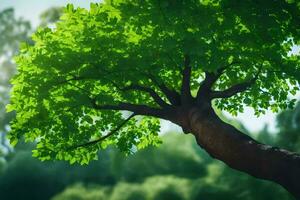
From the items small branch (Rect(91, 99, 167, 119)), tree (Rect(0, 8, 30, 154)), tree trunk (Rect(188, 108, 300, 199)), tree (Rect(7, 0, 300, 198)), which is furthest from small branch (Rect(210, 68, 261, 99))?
A: tree (Rect(0, 8, 30, 154))

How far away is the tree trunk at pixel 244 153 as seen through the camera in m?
7.47

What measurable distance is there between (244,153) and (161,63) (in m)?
2.97

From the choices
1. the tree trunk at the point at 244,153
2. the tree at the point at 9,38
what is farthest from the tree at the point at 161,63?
the tree at the point at 9,38

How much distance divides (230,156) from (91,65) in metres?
3.96

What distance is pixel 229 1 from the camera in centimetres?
894

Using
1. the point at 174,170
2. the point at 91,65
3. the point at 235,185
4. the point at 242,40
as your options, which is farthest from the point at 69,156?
the point at 174,170

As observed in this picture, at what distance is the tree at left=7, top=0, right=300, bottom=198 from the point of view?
28.5 feet

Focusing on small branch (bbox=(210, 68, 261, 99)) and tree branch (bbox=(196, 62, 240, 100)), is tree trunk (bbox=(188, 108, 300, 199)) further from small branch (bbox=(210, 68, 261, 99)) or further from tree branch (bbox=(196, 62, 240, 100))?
small branch (bbox=(210, 68, 261, 99))

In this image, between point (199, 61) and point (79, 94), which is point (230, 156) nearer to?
point (199, 61)

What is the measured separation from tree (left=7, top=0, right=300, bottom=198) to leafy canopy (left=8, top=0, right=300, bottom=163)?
0.08 ft

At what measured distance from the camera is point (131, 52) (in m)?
9.54

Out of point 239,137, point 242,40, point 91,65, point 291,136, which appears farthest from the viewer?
point 291,136

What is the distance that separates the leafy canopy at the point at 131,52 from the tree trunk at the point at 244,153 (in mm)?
1253

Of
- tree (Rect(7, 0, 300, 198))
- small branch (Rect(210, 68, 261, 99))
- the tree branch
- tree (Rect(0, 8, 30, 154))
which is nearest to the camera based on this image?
tree (Rect(7, 0, 300, 198))
